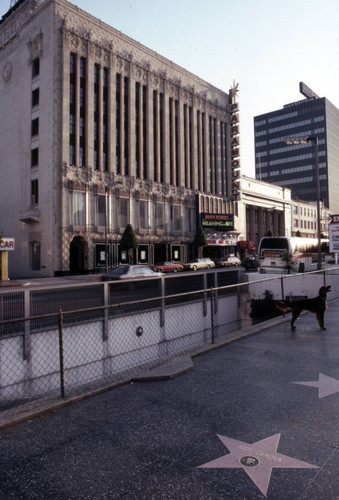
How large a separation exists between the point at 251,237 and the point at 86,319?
63.0 metres

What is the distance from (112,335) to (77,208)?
29570 mm

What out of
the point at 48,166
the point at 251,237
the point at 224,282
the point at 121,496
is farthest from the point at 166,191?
the point at 121,496

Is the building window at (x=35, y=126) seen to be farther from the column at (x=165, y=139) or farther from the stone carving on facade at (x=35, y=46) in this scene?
the column at (x=165, y=139)

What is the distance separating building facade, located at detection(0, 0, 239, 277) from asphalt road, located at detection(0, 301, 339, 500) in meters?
29.2

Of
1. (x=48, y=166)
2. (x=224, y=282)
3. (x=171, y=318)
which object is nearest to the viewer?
(x=171, y=318)

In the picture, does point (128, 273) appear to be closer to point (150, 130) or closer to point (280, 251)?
point (280, 251)

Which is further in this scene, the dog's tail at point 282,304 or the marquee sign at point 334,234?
the marquee sign at point 334,234

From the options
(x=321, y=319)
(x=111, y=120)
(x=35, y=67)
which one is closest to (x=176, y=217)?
(x=111, y=120)

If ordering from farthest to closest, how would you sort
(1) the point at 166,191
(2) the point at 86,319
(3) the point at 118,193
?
(1) the point at 166,191 → (3) the point at 118,193 → (2) the point at 86,319

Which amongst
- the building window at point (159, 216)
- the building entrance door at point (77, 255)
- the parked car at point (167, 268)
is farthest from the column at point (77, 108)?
the parked car at point (167, 268)

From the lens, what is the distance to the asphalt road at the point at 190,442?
3107mm

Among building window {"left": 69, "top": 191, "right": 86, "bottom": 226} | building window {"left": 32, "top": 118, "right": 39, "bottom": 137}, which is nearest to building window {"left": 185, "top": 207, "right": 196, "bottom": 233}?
building window {"left": 69, "top": 191, "right": 86, "bottom": 226}

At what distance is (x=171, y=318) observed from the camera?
13336 mm

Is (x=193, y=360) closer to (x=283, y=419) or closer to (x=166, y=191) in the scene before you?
(x=283, y=419)
